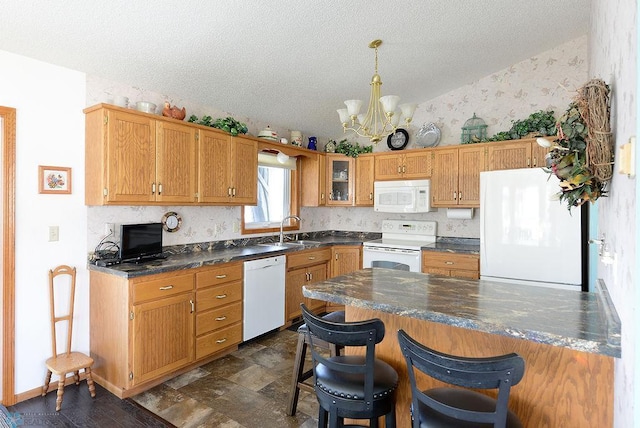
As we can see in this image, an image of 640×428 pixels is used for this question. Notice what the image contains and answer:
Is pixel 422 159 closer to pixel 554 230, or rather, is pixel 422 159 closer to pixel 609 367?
pixel 554 230

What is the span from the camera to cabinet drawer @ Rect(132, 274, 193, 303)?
2639mm

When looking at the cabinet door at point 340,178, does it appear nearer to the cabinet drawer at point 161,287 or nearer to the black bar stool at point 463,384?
the cabinet drawer at point 161,287

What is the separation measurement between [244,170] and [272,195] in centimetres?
101

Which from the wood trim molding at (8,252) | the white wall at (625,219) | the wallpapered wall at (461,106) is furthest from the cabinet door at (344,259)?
the white wall at (625,219)

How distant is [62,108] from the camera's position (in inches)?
109

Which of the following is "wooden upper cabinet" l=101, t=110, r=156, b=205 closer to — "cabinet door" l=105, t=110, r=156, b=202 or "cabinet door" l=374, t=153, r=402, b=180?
"cabinet door" l=105, t=110, r=156, b=202

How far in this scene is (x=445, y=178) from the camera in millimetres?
4316

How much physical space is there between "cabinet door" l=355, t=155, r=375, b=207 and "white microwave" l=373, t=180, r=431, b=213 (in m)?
0.11

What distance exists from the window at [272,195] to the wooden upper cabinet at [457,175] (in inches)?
72.2

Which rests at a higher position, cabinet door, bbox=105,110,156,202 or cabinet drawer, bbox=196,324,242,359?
cabinet door, bbox=105,110,156,202

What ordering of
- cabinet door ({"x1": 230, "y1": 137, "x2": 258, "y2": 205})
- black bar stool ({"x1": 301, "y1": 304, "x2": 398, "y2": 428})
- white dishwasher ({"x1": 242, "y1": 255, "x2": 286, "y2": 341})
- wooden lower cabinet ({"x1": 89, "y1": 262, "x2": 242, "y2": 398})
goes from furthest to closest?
cabinet door ({"x1": 230, "y1": 137, "x2": 258, "y2": 205}) < white dishwasher ({"x1": 242, "y1": 255, "x2": 286, "y2": 341}) < wooden lower cabinet ({"x1": 89, "y1": 262, "x2": 242, "y2": 398}) < black bar stool ({"x1": 301, "y1": 304, "x2": 398, "y2": 428})

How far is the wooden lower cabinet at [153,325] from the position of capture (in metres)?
2.62

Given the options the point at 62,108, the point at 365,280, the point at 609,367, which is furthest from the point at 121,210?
the point at 609,367

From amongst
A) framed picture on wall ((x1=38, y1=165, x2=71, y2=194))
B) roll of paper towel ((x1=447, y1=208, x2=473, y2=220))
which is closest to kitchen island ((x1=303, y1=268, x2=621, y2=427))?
framed picture on wall ((x1=38, y1=165, x2=71, y2=194))
